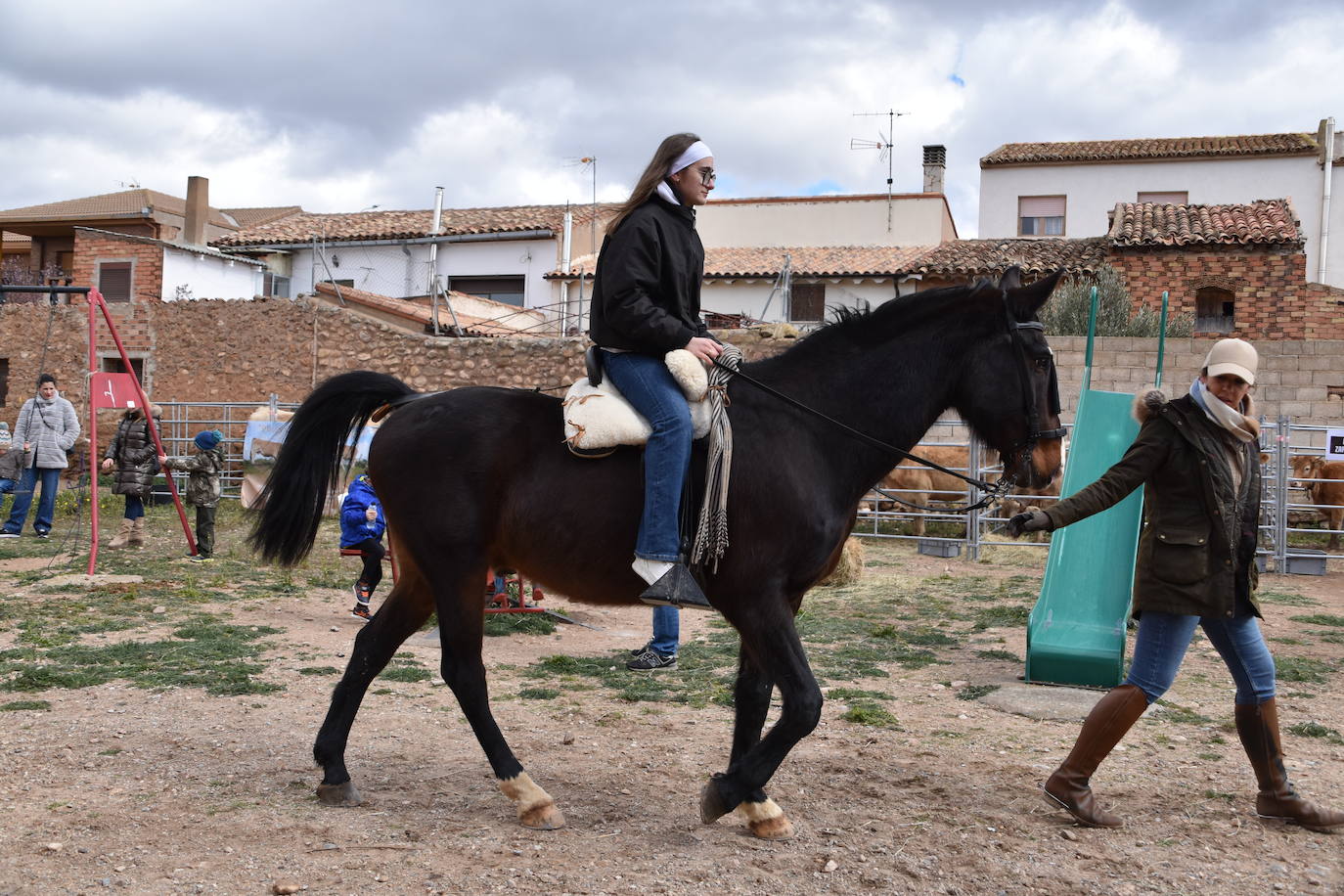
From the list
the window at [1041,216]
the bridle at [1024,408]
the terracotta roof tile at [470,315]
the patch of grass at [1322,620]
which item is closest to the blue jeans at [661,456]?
the bridle at [1024,408]

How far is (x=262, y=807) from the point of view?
4.20m

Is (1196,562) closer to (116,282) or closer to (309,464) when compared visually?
(309,464)

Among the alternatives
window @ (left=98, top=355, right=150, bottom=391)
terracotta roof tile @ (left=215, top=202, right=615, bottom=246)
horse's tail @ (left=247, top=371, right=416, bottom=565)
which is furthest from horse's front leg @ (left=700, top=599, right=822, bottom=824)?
terracotta roof tile @ (left=215, top=202, right=615, bottom=246)

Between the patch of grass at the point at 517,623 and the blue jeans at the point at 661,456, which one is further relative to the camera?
the patch of grass at the point at 517,623

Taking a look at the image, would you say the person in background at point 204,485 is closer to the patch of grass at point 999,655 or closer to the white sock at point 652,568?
the patch of grass at point 999,655

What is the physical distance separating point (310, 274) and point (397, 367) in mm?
11882

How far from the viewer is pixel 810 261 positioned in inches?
1182

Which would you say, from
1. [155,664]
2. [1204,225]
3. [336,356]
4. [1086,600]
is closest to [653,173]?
[1086,600]

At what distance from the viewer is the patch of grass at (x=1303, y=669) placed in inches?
274

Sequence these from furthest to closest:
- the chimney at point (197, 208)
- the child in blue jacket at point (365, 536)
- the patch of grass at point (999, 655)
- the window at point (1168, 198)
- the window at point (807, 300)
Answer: the window at point (1168, 198) < the chimney at point (197, 208) < the window at point (807, 300) < the child in blue jacket at point (365, 536) < the patch of grass at point (999, 655)

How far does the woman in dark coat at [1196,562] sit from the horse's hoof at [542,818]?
1943 mm

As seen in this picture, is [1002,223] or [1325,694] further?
[1002,223]

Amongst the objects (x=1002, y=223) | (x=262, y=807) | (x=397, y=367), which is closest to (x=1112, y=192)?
(x=1002, y=223)

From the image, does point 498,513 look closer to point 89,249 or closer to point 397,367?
point 397,367
